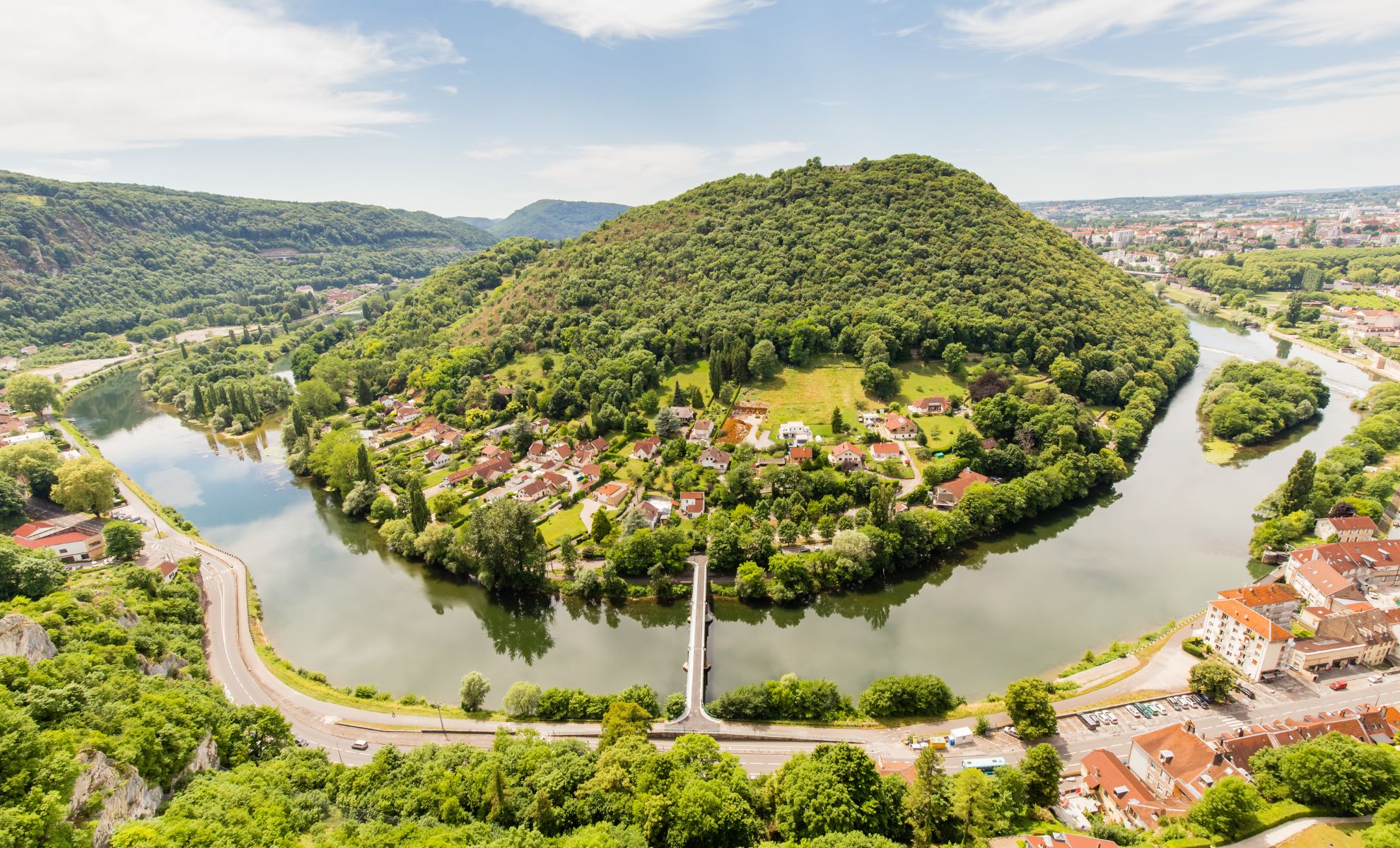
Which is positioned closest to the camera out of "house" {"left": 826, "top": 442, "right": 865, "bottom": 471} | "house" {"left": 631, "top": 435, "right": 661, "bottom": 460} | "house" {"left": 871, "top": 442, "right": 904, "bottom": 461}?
"house" {"left": 826, "top": 442, "right": 865, "bottom": 471}

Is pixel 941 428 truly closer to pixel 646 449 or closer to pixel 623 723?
pixel 646 449

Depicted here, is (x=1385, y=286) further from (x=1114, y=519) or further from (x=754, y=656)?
(x=754, y=656)

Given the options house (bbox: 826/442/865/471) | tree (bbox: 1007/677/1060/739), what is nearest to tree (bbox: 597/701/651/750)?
tree (bbox: 1007/677/1060/739)

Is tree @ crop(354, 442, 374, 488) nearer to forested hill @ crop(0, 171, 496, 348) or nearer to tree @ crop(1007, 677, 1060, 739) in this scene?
tree @ crop(1007, 677, 1060, 739)

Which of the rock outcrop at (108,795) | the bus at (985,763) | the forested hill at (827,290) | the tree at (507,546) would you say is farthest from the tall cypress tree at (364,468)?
the bus at (985,763)

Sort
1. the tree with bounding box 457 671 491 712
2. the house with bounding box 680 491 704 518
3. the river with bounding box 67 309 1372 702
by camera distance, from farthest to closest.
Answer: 1. the house with bounding box 680 491 704 518
2. the river with bounding box 67 309 1372 702
3. the tree with bounding box 457 671 491 712

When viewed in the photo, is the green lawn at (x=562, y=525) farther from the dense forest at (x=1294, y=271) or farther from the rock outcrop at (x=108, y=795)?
the dense forest at (x=1294, y=271)

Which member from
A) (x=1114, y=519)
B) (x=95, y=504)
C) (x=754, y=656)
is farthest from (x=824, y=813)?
(x=95, y=504)
